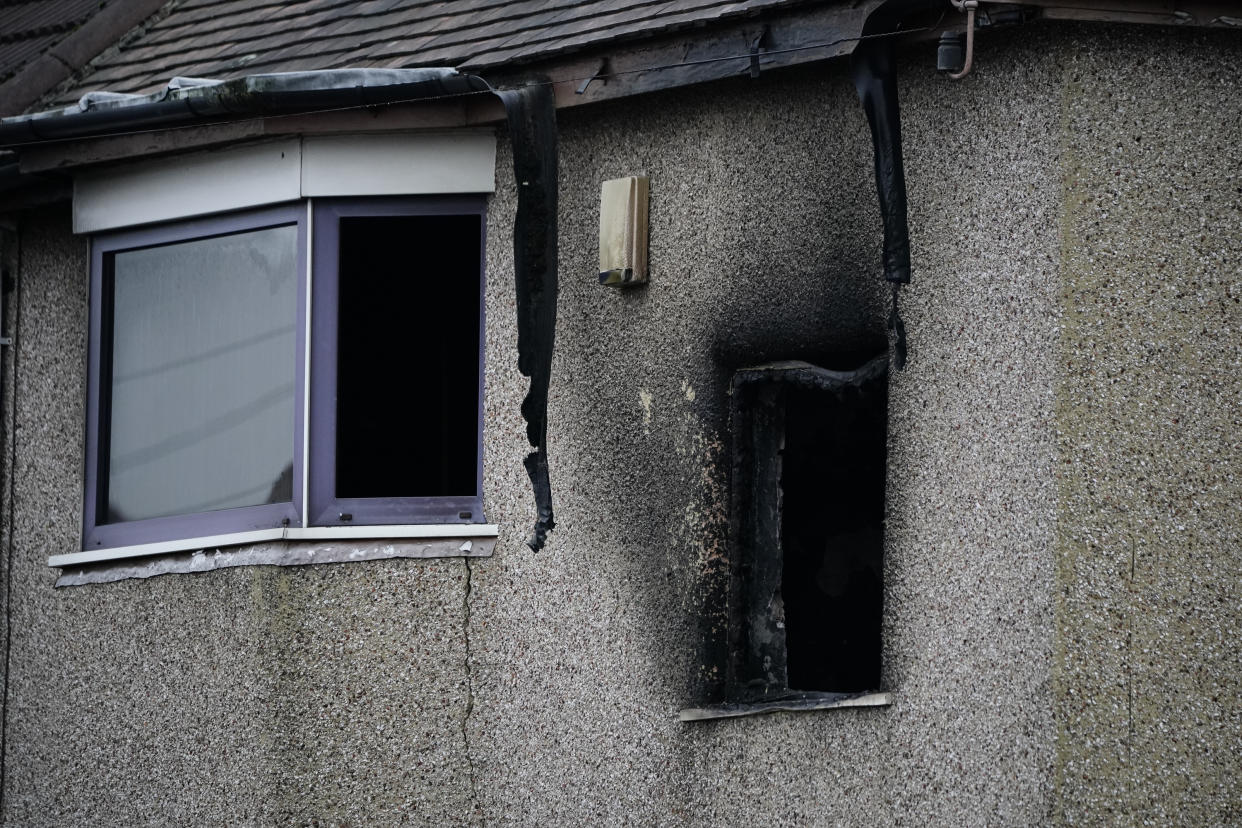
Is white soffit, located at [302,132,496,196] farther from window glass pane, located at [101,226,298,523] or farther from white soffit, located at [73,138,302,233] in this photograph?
window glass pane, located at [101,226,298,523]

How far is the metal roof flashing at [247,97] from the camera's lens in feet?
20.9

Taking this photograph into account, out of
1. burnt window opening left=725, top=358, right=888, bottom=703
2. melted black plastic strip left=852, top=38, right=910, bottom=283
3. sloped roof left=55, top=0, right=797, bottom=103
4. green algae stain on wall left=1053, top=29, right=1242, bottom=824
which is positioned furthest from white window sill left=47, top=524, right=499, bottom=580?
green algae stain on wall left=1053, top=29, right=1242, bottom=824

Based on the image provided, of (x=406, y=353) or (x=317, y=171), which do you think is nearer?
(x=317, y=171)

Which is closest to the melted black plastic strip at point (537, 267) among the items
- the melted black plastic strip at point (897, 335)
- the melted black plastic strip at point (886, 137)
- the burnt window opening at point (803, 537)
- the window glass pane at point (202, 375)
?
the burnt window opening at point (803, 537)

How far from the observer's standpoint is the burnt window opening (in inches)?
239

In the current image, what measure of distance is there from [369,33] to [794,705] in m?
3.33

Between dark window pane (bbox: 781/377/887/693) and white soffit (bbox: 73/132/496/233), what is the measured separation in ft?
5.36

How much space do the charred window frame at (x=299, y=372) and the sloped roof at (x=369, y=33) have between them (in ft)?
2.03

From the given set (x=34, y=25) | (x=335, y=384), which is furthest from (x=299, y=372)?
(x=34, y=25)

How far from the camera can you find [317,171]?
6.83 m

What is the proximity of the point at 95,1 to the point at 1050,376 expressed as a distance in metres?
5.38

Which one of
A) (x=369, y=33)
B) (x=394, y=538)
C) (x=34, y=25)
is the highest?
(x=34, y=25)

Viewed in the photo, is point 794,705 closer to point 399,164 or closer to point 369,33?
point 399,164

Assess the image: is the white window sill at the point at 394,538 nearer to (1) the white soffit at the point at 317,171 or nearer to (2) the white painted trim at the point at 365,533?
(2) the white painted trim at the point at 365,533
